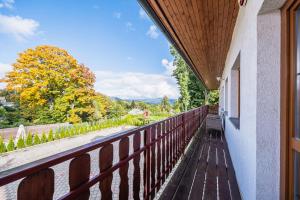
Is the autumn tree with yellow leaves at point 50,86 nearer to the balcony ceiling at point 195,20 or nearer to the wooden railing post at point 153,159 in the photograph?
the balcony ceiling at point 195,20

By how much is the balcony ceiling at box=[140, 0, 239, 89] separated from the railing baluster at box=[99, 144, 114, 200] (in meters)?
1.55

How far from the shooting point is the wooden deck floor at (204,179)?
2.14m

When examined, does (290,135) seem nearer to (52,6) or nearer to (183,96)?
(183,96)

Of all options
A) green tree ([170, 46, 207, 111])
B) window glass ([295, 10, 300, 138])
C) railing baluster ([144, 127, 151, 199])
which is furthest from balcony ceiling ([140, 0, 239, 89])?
green tree ([170, 46, 207, 111])

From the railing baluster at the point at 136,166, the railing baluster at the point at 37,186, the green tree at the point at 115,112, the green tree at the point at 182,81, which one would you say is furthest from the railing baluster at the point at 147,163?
the green tree at the point at 115,112

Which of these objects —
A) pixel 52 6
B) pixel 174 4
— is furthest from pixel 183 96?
pixel 52 6

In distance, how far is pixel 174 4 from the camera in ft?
6.75

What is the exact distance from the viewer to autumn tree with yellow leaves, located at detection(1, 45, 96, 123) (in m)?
15.8

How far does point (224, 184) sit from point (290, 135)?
1.65m

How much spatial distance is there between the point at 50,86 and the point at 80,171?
18.6 meters

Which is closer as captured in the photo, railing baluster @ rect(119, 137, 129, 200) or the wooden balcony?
the wooden balcony

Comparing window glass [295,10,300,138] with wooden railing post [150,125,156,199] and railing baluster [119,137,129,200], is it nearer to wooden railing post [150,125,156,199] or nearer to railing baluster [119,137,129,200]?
railing baluster [119,137,129,200]

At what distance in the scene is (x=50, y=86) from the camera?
669 inches

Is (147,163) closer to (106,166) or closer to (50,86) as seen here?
(106,166)
